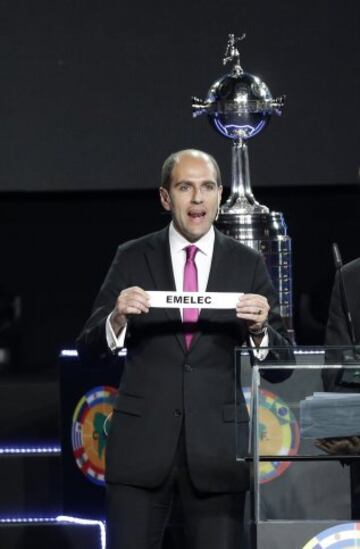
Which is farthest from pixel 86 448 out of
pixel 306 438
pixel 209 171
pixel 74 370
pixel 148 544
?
pixel 306 438

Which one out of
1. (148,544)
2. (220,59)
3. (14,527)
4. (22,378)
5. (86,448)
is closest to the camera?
(148,544)

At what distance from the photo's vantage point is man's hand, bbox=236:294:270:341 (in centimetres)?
281

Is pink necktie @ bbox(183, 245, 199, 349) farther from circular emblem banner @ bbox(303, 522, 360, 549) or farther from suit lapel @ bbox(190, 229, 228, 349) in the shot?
circular emblem banner @ bbox(303, 522, 360, 549)

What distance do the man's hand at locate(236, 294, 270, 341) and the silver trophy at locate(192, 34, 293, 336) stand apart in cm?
126

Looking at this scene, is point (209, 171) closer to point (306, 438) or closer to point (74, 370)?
point (306, 438)

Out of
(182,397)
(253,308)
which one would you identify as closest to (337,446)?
(253,308)

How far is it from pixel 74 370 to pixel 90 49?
2255 mm

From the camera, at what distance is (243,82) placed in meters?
4.26

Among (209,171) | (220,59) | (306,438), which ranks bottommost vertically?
(306,438)

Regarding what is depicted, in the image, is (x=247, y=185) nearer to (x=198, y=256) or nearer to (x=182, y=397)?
(x=198, y=256)

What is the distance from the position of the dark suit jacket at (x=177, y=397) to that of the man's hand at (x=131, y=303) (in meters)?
0.09

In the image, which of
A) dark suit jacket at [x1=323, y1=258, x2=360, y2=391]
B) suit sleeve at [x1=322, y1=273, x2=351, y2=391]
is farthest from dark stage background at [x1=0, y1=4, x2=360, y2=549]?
suit sleeve at [x1=322, y1=273, x2=351, y2=391]

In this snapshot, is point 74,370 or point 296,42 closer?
point 74,370

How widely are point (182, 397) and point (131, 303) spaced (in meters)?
0.25
